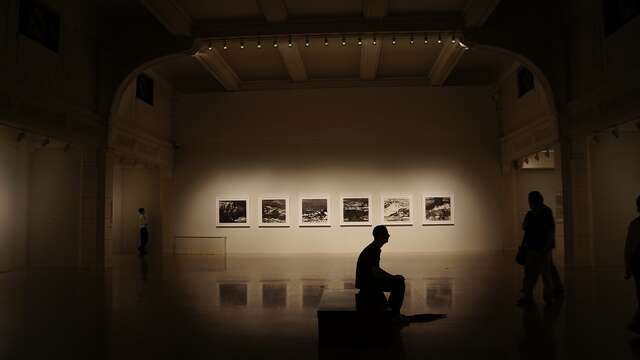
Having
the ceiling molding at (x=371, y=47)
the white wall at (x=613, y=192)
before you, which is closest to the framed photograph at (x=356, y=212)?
the ceiling molding at (x=371, y=47)

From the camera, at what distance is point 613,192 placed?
1847 centimetres

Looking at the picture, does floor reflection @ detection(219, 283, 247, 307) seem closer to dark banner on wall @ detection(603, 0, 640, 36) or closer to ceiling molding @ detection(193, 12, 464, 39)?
ceiling molding @ detection(193, 12, 464, 39)

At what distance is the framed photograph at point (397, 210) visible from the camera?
28.2m

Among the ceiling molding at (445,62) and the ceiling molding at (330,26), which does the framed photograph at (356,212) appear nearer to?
the ceiling molding at (445,62)

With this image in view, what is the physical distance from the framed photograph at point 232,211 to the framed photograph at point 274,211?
2.55ft

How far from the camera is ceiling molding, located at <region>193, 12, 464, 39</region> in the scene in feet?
62.8

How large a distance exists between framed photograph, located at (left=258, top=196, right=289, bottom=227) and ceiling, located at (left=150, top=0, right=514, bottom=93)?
19.4ft

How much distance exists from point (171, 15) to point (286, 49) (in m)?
5.88

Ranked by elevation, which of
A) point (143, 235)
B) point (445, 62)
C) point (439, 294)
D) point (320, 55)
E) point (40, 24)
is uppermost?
point (320, 55)

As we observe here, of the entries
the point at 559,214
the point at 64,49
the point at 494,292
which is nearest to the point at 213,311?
the point at 494,292

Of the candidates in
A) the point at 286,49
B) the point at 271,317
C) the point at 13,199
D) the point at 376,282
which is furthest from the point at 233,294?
the point at 286,49

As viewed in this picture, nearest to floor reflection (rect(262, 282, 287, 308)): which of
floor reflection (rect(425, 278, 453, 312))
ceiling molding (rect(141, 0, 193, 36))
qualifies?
floor reflection (rect(425, 278, 453, 312))

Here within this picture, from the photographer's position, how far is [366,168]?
1129 inches

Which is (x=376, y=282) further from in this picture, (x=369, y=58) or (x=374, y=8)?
(x=369, y=58)
